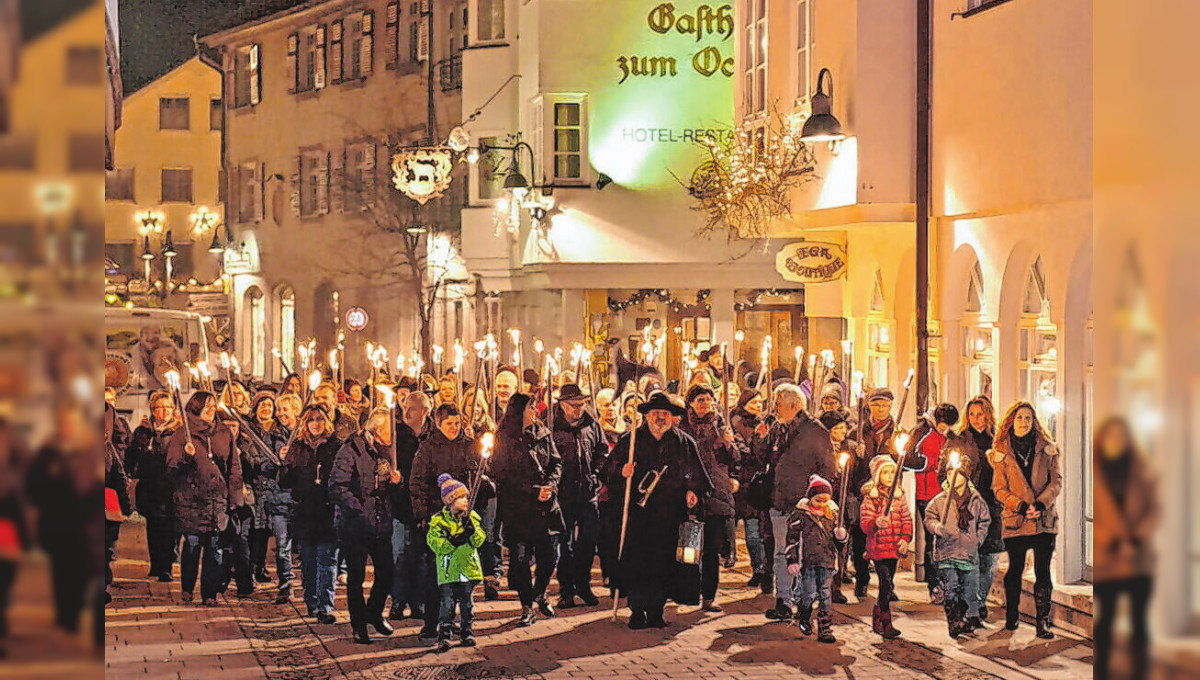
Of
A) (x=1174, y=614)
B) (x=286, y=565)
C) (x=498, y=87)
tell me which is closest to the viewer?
(x=1174, y=614)

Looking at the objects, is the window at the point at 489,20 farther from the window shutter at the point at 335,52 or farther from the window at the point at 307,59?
the window at the point at 307,59

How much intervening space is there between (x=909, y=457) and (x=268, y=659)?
16.7ft

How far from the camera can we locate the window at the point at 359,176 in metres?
52.3

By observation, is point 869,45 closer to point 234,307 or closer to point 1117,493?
point 1117,493

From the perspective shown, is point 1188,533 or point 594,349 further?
point 594,349

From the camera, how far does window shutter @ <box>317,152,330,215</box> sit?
55.0 m

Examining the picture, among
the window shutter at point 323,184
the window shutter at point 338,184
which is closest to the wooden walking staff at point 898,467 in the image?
the window shutter at point 338,184

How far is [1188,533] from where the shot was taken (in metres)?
1.98

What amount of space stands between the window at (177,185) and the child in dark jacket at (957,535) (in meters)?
67.1

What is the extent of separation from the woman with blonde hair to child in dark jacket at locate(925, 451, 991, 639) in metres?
4.41

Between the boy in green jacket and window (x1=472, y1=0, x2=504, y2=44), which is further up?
window (x1=472, y1=0, x2=504, y2=44)

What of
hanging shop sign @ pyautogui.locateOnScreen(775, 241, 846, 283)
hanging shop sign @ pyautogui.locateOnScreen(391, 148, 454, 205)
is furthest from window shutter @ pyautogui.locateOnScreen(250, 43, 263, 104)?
hanging shop sign @ pyautogui.locateOnScreen(775, 241, 846, 283)

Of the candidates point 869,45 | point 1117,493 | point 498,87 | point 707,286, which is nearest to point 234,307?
point 498,87

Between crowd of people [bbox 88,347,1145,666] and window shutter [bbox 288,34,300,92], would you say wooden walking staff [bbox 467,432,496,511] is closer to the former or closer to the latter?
crowd of people [bbox 88,347,1145,666]
